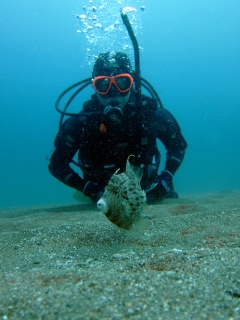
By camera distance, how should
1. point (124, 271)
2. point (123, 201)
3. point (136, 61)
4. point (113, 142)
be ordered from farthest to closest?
point (113, 142) < point (136, 61) < point (123, 201) < point (124, 271)

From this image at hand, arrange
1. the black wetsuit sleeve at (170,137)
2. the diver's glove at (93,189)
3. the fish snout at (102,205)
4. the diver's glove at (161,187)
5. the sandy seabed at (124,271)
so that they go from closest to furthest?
1. the sandy seabed at (124,271)
2. the fish snout at (102,205)
3. the diver's glove at (93,189)
4. the diver's glove at (161,187)
5. the black wetsuit sleeve at (170,137)

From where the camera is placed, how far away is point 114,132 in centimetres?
590

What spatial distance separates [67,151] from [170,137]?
95.2 inches

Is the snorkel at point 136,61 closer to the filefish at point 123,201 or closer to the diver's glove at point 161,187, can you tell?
the diver's glove at point 161,187

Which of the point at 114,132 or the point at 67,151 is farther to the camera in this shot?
the point at 67,151

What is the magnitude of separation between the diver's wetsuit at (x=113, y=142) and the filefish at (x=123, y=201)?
3.39 m

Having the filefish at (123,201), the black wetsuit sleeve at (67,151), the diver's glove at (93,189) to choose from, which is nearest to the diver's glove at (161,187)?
the diver's glove at (93,189)

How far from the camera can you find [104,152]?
611 centimetres

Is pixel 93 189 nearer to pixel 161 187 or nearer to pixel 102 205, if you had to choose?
pixel 161 187

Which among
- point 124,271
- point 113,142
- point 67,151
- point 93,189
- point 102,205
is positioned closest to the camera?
point 124,271

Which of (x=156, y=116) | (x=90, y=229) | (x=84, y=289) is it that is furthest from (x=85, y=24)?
(x=84, y=289)

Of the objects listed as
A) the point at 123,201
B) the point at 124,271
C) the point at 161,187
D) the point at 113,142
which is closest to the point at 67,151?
the point at 113,142

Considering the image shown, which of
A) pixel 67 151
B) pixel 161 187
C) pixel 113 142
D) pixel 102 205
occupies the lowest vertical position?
pixel 161 187

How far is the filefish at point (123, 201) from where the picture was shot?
235 centimetres
